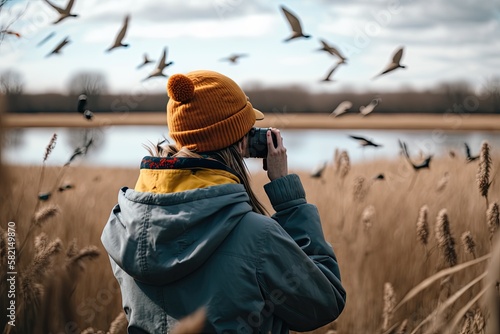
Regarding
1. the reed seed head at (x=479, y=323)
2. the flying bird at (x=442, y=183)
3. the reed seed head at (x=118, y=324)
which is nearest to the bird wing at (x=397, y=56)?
the flying bird at (x=442, y=183)

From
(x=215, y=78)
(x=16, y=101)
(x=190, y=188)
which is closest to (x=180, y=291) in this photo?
(x=190, y=188)

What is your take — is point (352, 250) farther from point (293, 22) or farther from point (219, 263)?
point (219, 263)

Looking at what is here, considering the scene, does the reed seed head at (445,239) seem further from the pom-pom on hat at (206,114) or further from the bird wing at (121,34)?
the bird wing at (121,34)

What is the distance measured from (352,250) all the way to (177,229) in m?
1.93

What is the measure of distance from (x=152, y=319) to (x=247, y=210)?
1.28 feet

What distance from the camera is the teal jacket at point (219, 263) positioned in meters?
1.47

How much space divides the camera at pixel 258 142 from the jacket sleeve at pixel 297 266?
0.13 meters

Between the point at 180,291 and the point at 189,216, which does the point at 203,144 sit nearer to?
the point at 189,216

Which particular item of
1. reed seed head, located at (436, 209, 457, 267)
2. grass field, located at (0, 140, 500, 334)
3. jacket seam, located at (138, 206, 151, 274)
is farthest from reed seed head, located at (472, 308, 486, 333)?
jacket seam, located at (138, 206, 151, 274)

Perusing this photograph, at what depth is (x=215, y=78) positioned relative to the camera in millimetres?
1642

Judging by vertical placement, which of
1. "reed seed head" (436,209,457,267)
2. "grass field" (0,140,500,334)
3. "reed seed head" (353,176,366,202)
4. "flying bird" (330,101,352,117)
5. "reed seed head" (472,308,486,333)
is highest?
"flying bird" (330,101,352,117)

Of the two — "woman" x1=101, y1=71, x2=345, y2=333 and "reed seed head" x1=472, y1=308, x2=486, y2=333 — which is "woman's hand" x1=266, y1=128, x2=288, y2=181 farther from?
"reed seed head" x1=472, y1=308, x2=486, y2=333

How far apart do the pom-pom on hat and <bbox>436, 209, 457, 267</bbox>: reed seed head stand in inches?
43.8

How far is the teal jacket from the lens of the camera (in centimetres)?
147
